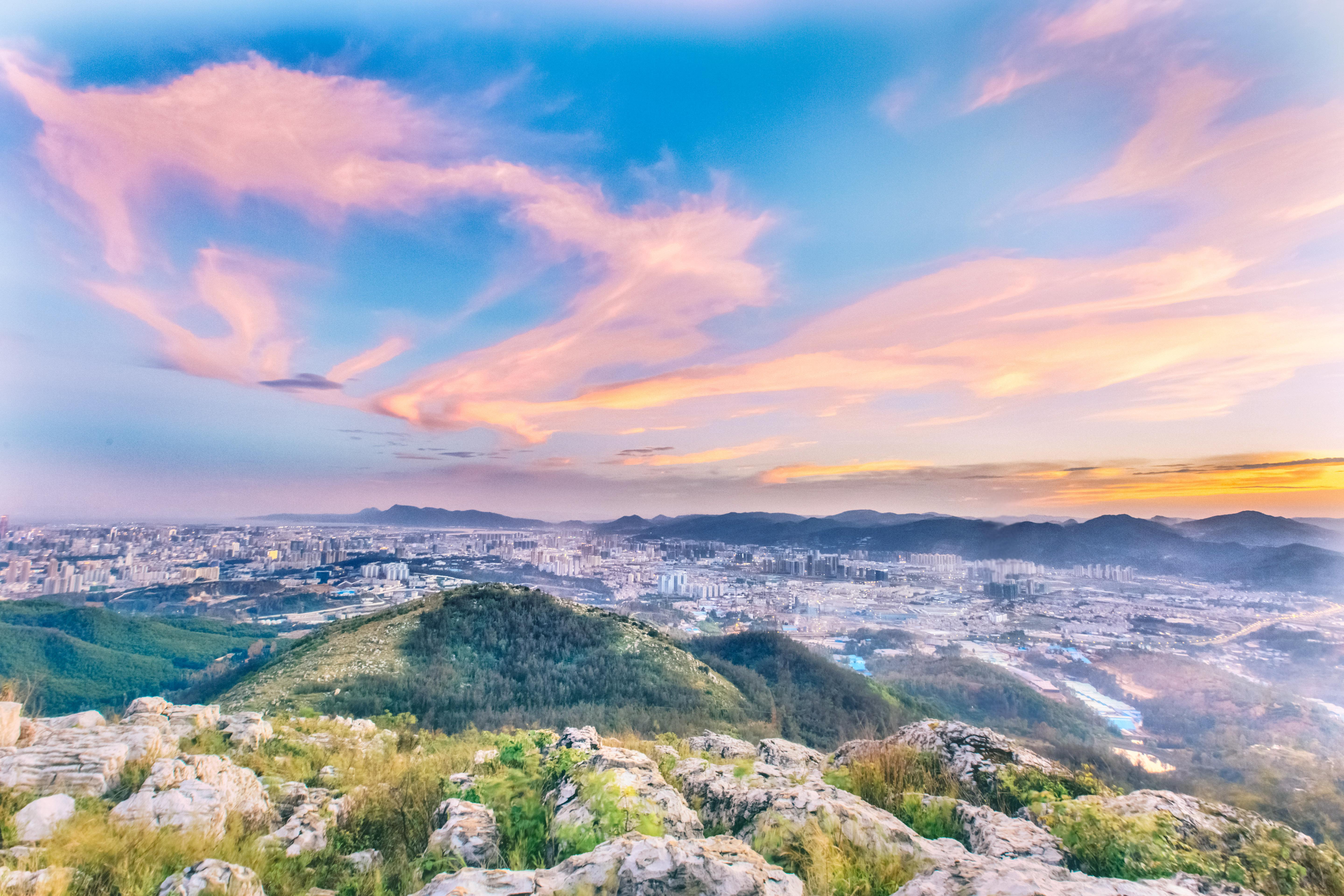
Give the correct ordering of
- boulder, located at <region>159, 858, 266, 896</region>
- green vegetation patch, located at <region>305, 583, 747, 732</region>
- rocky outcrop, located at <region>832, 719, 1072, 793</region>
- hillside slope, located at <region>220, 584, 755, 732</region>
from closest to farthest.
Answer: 1. boulder, located at <region>159, 858, 266, 896</region>
2. rocky outcrop, located at <region>832, 719, 1072, 793</region>
3. hillside slope, located at <region>220, 584, 755, 732</region>
4. green vegetation patch, located at <region>305, 583, 747, 732</region>

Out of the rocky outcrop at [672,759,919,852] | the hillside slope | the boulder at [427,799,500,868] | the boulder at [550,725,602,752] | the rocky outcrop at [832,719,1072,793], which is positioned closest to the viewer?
the boulder at [427,799,500,868]

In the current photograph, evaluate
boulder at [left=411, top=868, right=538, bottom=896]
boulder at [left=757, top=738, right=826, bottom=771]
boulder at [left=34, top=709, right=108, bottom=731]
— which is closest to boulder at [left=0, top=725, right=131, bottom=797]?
boulder at [left=34, top=709, right=108, bottom=731]

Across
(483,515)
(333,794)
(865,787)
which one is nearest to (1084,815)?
(865,787)

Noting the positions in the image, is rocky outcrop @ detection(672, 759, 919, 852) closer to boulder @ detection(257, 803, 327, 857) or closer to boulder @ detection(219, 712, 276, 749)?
boulder @ detection(257, 803, 327, 857)

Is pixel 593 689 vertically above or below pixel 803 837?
below

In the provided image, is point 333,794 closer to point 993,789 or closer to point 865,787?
point 865,787
